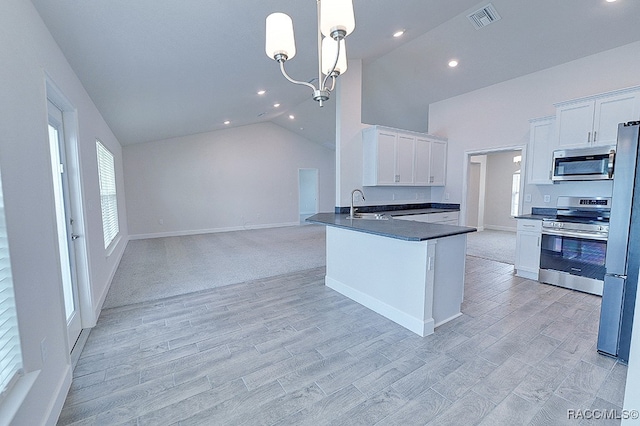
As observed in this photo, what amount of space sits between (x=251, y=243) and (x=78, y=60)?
4.67m

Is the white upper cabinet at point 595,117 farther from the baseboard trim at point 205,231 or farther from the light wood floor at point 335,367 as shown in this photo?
the baseboard trim at point 205,231

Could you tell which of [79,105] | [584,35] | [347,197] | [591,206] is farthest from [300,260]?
[584,35]

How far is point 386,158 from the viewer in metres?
4.77

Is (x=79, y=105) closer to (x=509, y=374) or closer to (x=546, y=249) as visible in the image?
(x=509, y=374)

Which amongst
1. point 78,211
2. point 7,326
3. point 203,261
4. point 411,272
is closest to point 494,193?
point 411,272

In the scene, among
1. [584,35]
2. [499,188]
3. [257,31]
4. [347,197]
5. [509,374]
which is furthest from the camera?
[499,188]

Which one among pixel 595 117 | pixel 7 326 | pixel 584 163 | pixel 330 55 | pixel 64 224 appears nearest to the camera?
pixel 7 326

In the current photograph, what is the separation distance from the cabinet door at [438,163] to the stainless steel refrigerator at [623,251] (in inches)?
136

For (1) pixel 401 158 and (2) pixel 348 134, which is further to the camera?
(1) pixel 401 158

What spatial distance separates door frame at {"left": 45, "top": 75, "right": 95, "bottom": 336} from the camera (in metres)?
2.57

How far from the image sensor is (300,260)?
5.03m

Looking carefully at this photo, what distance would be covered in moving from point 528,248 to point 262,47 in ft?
14.6

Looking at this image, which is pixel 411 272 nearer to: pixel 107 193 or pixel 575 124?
pixel 575 124
